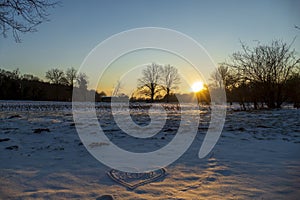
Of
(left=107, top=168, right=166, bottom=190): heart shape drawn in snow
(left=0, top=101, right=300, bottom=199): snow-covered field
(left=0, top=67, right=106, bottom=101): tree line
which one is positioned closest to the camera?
(left=0, top=101, right=300, bottom=199): snow-covered field

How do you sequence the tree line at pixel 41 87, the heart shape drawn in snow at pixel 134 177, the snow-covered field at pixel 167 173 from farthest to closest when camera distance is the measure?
the tree line at pixel 41 87, the heart shape drawn in snow at pixel 134 177, the snow-covered field at pixel 167 173

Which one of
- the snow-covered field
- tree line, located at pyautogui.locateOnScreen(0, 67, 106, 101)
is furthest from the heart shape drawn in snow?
tree line, located at pyautogui.locateOnScreen(0, 67, 106, 101)

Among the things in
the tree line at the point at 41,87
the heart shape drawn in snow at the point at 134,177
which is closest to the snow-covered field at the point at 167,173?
the heart shape drawn in snow at the point at 134,177

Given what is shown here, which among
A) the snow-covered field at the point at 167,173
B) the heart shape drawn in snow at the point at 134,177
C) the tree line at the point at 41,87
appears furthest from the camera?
the tree line at the point at 41,87

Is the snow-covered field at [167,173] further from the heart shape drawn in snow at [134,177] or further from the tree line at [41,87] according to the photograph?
the tree line at [41,87]

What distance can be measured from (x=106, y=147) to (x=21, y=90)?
62930 millimetres

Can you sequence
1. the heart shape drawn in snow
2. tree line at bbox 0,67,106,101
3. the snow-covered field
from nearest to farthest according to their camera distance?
the snow-covered field < the heart shape drawn in snow < tree line at bbox 0,67,106,101

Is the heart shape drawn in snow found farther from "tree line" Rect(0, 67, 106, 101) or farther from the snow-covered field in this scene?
"tree line" Rect(0, 67, 106, 101)

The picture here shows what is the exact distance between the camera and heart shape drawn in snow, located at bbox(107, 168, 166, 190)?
3421 mm

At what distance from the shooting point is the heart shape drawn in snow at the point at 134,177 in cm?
342

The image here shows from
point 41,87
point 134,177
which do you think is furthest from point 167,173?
point 41,87

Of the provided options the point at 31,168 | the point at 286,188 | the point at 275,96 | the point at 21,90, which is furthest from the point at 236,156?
the point at 21,90

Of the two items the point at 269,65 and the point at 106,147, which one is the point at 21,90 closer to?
the point at 269,65

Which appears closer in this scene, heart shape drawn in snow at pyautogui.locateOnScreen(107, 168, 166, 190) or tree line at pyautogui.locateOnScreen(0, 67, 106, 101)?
heart shape drawn in snow at pyautogui.locateOnScreen(107, 168, 166, 190)
